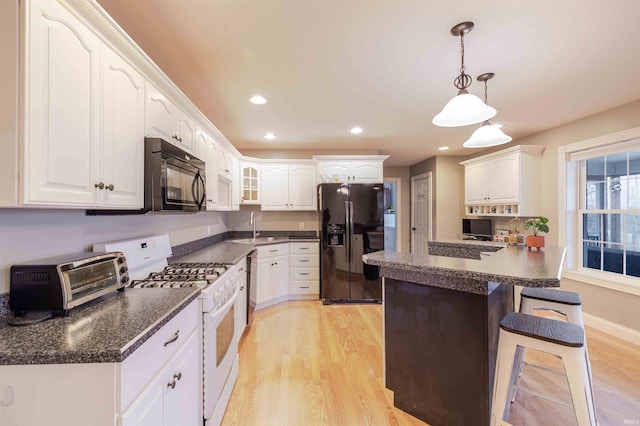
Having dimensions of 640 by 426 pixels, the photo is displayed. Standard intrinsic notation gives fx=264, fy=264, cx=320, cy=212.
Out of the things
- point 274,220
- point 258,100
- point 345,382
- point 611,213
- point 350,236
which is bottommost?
point 345,382

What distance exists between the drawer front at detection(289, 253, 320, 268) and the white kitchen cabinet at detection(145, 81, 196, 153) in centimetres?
221

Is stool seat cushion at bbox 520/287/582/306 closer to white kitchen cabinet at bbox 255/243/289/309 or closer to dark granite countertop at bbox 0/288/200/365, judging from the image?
dark granite countertop at bbox 0/288/200/365

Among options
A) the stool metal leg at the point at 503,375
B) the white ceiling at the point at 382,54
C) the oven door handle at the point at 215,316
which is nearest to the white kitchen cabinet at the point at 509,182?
the white ceiling at the point at 382,54

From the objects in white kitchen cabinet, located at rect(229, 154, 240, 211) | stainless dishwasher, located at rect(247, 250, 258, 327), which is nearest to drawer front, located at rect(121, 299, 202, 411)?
stainless dishwasher, located at rect(247, 250, 258, 327)

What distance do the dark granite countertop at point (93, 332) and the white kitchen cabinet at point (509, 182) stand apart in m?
4.21

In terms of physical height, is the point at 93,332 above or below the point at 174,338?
above

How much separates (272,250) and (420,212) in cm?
344

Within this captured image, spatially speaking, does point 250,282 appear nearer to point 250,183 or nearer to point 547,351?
point 250,183

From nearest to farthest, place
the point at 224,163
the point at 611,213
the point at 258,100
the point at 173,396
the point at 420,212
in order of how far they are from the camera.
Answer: the point at 173,396 → the point at 258,100 → the point at 611,213 → the point at 224,163 → the point at 420,212

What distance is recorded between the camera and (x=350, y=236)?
149 inches

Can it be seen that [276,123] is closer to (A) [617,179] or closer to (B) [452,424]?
(B) [452,424]

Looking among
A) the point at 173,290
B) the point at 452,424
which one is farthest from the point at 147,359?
the point at 452,424

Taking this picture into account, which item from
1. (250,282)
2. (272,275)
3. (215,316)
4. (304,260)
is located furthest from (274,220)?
(215,316)

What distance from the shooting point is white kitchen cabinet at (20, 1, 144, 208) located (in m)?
0.90
